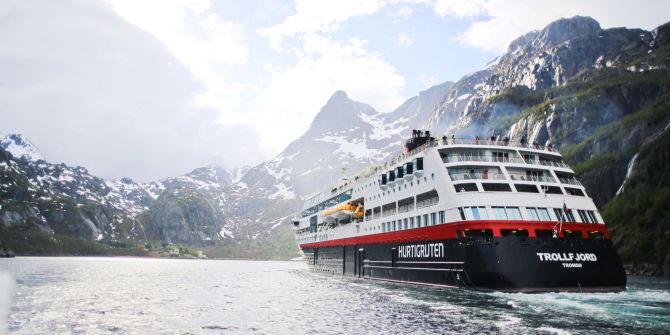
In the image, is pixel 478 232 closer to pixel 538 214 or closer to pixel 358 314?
pixel 538 214

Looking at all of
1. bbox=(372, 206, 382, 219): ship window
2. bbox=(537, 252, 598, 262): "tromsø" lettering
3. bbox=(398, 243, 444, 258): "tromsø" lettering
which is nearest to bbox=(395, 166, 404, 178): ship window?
bbox=(372, 206, 382, 219): ship window

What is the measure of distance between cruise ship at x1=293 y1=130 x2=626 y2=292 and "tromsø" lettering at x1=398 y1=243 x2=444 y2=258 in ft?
0.27

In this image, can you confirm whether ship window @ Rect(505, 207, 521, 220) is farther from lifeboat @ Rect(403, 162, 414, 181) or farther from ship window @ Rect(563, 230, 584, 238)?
lifeboat @ Rect(403, 162, 414, 181)

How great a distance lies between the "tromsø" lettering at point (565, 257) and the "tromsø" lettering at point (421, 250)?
299 inches

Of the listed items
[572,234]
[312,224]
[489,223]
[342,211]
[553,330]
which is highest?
[342,211]

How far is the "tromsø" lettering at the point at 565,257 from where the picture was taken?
32.6 meters

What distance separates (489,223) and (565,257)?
5374 mm

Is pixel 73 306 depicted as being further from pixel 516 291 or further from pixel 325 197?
pixel 325 197

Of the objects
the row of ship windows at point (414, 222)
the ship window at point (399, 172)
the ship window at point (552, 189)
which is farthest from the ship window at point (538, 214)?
the ship window at point (399, 172)

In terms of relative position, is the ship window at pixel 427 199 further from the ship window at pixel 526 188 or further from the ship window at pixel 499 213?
the ship window at pixel 526 188

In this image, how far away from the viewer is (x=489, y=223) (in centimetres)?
3450

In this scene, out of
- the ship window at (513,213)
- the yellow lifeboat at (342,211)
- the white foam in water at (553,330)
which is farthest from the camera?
the yellow lifeboat at (342,211)

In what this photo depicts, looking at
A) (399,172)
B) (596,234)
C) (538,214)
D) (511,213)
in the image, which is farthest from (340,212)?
(596,234)

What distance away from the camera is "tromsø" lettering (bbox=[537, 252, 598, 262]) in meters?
32.6
